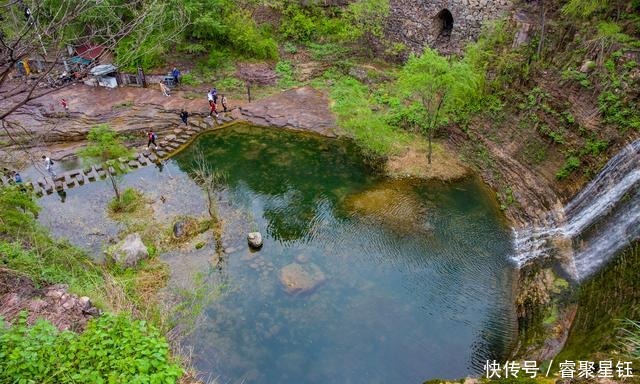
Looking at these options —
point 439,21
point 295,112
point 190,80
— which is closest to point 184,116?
point 190,80

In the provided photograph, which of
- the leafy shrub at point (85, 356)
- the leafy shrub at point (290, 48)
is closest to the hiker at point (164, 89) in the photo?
the leafy shrub at point (290, 48)

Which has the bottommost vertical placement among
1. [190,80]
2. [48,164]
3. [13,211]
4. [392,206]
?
[48,164]

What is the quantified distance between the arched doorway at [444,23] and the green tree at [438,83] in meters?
7.57

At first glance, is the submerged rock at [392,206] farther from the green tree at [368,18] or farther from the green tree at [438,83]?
the green tree at [368,18]

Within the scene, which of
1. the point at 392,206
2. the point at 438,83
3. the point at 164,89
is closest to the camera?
the point at 392,206

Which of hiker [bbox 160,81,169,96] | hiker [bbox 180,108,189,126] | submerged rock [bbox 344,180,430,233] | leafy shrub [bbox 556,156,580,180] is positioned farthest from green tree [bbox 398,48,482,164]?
hiker [bbox 160,81,169,96]

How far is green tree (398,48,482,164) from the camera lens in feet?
63.4

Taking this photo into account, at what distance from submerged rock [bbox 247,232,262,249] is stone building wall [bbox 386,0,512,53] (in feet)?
59.3

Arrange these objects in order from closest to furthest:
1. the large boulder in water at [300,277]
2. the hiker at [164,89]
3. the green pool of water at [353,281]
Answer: the green pool of water at [353,281] → the large boulder in water at [300,277] → the hiker at [164,89]

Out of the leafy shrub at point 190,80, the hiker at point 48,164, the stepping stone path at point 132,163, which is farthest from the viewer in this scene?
the leafy shrub at point 190,80

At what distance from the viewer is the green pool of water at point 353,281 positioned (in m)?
13.0

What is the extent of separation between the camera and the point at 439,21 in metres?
28.3

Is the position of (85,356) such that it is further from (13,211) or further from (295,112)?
(295,112)

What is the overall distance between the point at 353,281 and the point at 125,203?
10.3 meters
